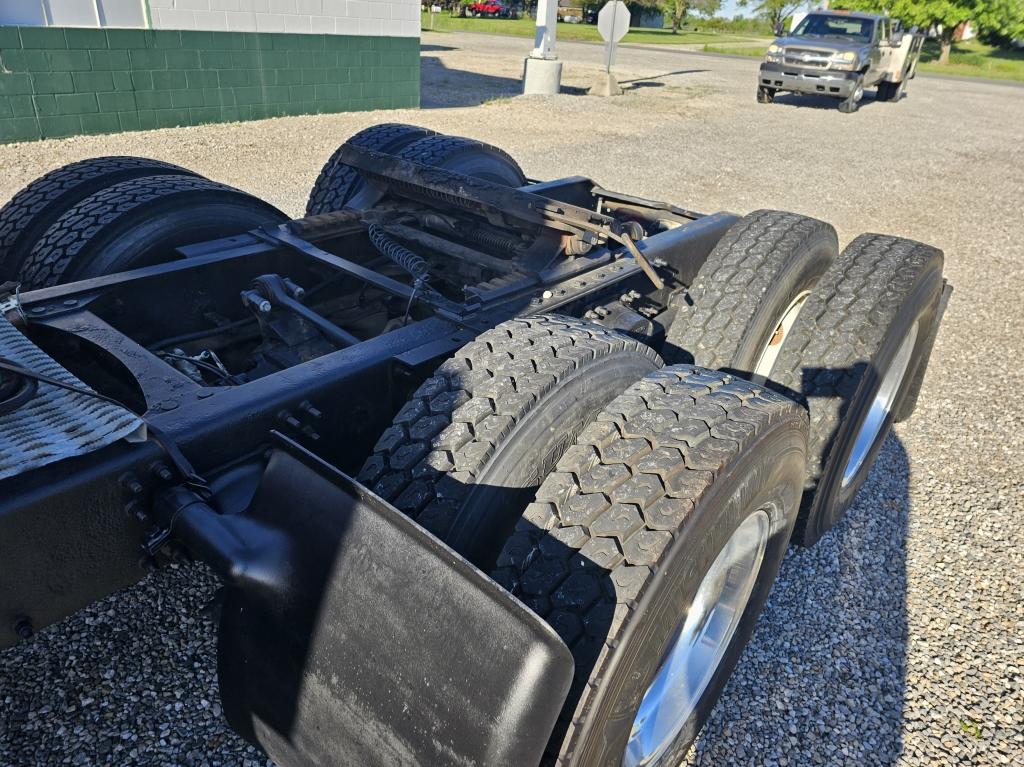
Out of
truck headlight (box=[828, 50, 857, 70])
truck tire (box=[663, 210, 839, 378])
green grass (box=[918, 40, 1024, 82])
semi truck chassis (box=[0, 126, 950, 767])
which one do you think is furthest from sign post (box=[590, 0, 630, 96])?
green grass (box=[918, 40, 1024, 82])

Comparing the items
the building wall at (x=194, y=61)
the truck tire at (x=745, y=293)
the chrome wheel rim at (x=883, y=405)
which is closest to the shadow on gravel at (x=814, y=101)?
the building wall at (x=194, y=61)

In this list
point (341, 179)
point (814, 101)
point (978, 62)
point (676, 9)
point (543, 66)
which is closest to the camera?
point (341, 179)

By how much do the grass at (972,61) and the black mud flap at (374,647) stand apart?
38308 mm

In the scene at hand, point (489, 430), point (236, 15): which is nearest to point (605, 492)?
point (489, 430)

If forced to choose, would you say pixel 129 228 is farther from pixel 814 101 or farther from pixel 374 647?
pixel 814 101

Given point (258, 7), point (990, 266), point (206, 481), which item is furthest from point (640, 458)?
point (258, 7)

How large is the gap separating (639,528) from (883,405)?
266cm

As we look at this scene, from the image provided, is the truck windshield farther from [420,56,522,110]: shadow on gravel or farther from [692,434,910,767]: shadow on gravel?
[692,434,910,767]: shadow on gravel

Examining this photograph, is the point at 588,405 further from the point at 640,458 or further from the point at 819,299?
the point at 819,299

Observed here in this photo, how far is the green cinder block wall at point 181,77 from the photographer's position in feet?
30.2

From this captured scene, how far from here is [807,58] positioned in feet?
55.7

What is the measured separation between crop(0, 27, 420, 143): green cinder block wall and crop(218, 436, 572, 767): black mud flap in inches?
396

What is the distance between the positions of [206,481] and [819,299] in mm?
2388

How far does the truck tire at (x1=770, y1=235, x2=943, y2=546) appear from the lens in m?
2.75
